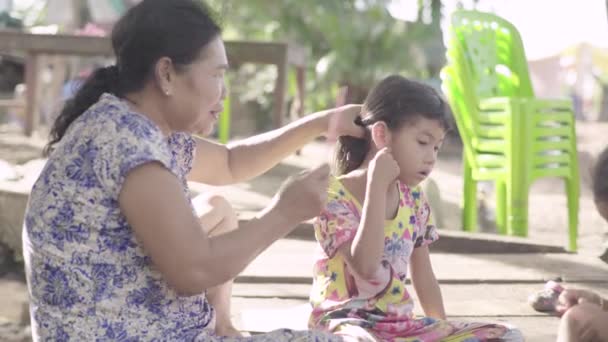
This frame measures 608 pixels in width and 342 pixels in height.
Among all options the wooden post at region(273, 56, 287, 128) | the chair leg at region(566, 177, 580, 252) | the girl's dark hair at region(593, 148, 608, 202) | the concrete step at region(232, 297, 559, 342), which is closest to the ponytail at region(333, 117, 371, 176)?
the concrete step at region(232, 297, 559, 342)

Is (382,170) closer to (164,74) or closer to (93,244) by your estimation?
(164,74)

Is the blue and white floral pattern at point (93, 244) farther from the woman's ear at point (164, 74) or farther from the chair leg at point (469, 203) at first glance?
the chair leg at point (469, 203)

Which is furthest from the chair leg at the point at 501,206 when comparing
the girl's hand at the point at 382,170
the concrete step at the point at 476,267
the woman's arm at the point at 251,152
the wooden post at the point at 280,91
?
the girl's hand at the point at 382,170

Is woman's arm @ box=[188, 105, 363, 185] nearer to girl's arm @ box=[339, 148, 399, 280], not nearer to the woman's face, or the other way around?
girl's arm @ box=[339, 148, 399, 280]

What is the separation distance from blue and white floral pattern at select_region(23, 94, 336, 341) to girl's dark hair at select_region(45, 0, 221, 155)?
84 millimetres

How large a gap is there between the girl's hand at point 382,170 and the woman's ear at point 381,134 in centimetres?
16

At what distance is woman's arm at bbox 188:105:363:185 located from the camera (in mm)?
2812

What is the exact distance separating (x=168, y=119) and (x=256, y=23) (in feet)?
53.0

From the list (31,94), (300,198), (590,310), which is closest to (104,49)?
(31,94)

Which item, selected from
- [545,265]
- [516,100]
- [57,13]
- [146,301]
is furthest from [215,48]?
[57,13]

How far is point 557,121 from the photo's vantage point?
5.64m

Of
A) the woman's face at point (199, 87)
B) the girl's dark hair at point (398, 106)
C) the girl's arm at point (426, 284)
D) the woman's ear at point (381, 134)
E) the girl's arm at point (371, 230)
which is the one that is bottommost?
the girl's arm at point (426, 284)

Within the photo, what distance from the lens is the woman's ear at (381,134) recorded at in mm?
2590

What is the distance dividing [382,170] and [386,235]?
0.28 metres
